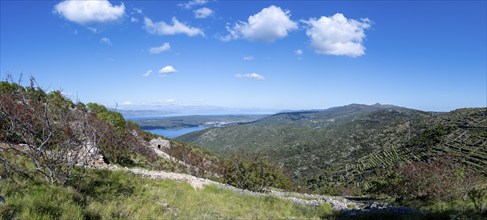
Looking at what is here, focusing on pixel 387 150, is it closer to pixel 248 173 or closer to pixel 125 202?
pixel 248 173

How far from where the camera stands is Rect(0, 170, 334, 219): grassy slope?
22.6 feet

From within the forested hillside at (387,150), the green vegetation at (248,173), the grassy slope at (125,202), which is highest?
the grassy slope at (125,202)

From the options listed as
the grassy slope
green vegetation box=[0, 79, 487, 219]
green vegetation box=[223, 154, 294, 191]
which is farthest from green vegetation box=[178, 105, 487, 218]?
the grassy slope

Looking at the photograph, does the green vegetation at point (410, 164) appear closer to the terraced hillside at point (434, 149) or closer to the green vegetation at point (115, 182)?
the terraced hillside at point (434, 149)

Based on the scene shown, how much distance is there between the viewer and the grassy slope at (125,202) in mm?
6879

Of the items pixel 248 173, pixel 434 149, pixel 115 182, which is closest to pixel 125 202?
pixel 115 182

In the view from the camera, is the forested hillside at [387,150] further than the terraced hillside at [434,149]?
Yes

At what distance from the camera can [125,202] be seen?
32.3 feet

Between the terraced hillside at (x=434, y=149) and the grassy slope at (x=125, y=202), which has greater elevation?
the grassy slope at (x=125, y=202)

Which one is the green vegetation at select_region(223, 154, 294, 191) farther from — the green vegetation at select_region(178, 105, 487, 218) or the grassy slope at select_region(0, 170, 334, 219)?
the grassy slope at select_region(0, 170, 334, 219)

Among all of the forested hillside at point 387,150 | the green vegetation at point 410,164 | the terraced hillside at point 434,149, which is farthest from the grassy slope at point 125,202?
the terraced hillside at point 434,149

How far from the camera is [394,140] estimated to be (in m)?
117

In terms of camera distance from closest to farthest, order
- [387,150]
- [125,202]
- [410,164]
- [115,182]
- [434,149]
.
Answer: [125,202] < [115,182] < [410,164] < [434,149] < [387,150]

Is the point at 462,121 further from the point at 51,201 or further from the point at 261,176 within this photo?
the point at 51,201
